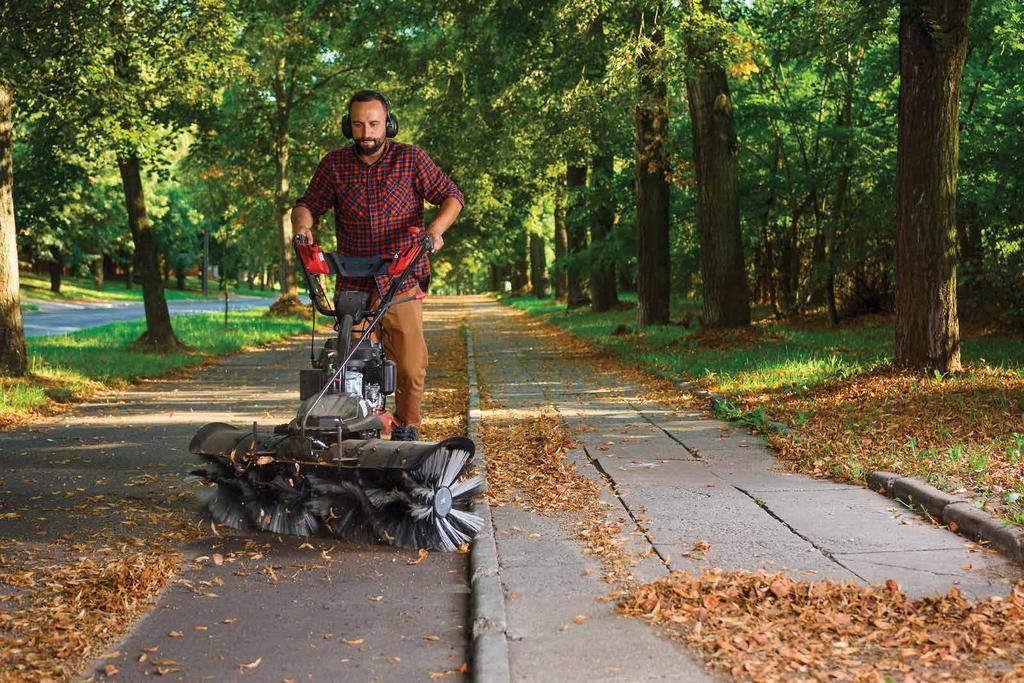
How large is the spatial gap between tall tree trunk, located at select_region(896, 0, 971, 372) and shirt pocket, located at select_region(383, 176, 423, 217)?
6.19 metres

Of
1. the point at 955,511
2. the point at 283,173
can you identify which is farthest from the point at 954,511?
the point at 283,173

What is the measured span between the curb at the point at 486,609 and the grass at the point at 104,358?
675cm

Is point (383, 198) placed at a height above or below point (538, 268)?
above

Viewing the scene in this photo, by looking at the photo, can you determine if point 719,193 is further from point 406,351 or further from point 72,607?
point 72,607

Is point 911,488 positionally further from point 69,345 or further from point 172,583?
point 69,345

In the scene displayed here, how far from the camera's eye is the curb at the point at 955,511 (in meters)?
5.27

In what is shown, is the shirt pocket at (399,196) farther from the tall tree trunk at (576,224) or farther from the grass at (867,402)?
the tall tree trunk at (576,224)

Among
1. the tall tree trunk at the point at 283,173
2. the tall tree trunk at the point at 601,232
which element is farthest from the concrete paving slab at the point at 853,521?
the tall tree trunk at the point at 283,173

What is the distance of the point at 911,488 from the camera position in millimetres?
6457

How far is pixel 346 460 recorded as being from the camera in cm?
557

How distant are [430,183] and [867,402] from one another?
5107 millimetres

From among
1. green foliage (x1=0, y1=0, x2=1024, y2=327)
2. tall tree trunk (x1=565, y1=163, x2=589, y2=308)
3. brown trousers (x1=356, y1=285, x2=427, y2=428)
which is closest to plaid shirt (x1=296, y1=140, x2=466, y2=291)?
brown trousers (x1=356, y1=285, x2=427, y2=428)

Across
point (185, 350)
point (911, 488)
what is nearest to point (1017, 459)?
point (911, 488)

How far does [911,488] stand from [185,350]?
15662 mm
